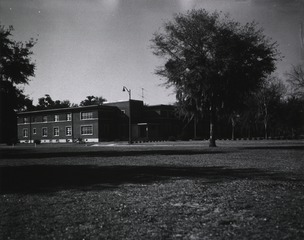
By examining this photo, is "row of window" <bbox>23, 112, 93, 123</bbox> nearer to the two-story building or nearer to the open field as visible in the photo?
the two-story building

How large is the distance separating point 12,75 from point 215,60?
17.3 meters

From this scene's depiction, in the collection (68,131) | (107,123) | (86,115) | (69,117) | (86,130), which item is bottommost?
(68,131)

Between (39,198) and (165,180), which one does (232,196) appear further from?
(39,198)

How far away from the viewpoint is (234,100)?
30.4 meters

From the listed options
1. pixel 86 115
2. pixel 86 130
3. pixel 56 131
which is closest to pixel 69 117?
pixel 56 131

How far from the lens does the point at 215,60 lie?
94.2 feet

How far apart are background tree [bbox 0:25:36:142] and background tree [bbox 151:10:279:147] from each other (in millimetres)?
12646

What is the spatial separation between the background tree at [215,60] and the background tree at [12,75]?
41.5 feet

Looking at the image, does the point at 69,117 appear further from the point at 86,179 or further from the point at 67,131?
the point at 86,179

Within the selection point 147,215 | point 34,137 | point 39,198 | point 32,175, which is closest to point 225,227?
point 147,215

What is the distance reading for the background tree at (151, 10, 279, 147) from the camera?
1123 inches

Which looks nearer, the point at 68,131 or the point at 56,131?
the point at 68,131

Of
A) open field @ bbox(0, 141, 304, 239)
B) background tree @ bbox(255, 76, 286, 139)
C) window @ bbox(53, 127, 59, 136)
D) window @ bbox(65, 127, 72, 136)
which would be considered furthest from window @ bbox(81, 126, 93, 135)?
open field @ bbox(0, 141, 304, 239)

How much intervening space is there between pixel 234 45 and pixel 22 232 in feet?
85.3
